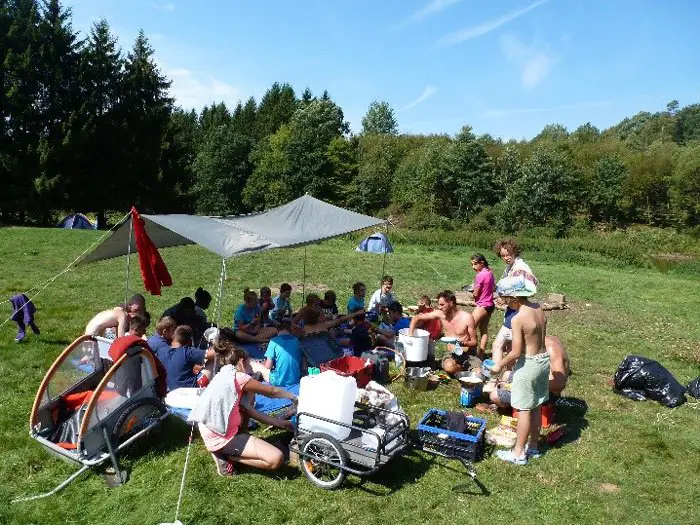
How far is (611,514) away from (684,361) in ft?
19.7

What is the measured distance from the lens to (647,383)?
7.48 meters

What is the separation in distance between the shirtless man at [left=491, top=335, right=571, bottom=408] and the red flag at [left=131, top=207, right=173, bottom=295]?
186 inches

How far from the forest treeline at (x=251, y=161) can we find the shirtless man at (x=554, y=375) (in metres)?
28.7

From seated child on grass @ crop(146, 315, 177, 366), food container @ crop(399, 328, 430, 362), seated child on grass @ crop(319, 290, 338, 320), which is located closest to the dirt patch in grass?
food container @ crop(399, 328, 430, 362)

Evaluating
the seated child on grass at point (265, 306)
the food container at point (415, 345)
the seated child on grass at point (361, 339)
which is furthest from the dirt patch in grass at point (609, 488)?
the seated child on grass at point (265, 306)

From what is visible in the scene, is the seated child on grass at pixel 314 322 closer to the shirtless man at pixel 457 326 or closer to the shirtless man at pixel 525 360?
the shirtless man at pixel 457 326

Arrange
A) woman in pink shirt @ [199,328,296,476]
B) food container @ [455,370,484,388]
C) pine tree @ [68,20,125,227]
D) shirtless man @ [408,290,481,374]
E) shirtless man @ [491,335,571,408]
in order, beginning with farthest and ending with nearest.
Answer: pine tree @ [68,20,125,227], shirtless man @ [408,290,481,374], food container @ [455,370,484,388], shirtless man @ [491,335,571,408], woman in pink shirt @ [199,328,296,476]

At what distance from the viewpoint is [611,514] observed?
473cm

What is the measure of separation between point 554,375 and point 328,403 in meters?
2.85

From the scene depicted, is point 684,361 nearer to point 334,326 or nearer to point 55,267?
point 334,326

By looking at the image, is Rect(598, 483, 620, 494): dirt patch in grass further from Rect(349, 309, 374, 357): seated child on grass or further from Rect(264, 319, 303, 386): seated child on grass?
Rect(349, 309, 374, 357): seated child on grass

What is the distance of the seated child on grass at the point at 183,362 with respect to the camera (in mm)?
6230

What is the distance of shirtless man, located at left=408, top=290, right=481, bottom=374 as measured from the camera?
802cm

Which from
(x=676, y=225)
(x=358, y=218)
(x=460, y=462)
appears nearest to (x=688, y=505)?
(x=460, y=462)
